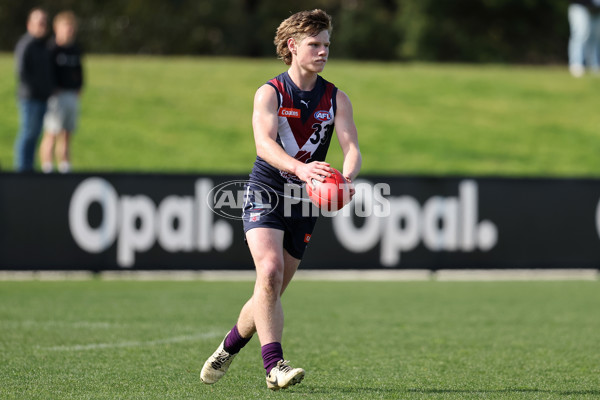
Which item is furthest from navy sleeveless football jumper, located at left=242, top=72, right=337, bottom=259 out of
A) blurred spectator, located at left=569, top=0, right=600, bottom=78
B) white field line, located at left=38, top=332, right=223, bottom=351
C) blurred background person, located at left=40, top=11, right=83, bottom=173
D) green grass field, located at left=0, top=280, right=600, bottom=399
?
blurred spectator, located at left=569, top=0, right=600, bottom=78

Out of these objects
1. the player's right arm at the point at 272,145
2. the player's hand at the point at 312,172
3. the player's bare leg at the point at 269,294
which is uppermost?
the player's right arm at the point at 272,145

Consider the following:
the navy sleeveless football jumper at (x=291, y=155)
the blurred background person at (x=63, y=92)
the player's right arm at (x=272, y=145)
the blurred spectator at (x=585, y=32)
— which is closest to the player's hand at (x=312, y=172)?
the player's right arm at (x=272, y=145)

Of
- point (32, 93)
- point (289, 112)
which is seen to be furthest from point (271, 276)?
point (32, 93)

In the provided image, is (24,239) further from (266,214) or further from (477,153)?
(477,153)

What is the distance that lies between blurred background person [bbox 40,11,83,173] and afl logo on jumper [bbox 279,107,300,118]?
34.5ft

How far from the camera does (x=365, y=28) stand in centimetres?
4641

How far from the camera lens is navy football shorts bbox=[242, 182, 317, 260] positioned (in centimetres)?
611

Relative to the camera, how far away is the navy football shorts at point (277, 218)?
20.0ft

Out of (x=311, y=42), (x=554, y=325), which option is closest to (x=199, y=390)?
(x=311, y=42)

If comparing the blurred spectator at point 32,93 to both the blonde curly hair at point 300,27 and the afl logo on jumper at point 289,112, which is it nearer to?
the blonde curly hair at point 300,27

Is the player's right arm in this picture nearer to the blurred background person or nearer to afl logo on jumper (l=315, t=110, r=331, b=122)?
afl logo on jumper (l=315, t=110, r=331, b=122)

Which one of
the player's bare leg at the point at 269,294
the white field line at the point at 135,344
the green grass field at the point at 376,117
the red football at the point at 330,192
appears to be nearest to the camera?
the red football at the point at 330,192

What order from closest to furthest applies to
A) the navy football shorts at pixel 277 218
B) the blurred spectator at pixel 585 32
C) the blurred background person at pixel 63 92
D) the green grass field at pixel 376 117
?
the navy football shorts at pixel 277 218 → the blurred background person at pixel 63 92 → the green grass field at pixel 376 117 → the blurred spectator at pixel 585 32

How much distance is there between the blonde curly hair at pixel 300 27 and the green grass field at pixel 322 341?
208 centimetres
